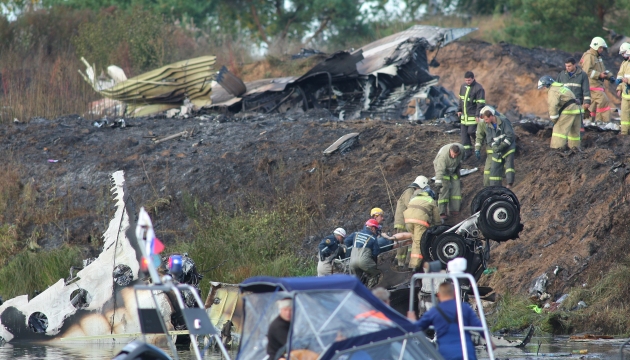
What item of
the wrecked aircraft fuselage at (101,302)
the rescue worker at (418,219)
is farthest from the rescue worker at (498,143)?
the wrecked aircraft fuselage at (101,302)

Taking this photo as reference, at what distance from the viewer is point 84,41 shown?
3394 centimetres

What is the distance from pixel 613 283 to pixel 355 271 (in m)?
4.22

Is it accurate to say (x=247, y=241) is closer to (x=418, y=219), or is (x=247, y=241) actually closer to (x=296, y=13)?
(x=418, y=219)

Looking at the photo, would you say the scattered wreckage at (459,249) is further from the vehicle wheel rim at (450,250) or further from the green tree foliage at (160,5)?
the green tree foliage at (160,5)

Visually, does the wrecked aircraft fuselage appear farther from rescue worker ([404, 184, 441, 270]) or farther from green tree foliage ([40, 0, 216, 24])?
green tree foliage ([40, 0, 216, 24])

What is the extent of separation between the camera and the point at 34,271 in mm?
20125

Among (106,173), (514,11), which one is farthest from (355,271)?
(514,11)

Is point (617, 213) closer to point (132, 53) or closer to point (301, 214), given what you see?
point (301, 214)

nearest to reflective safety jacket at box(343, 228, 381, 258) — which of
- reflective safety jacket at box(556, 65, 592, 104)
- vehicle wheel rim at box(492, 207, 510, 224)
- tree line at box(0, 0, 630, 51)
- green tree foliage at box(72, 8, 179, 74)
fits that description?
vehicle wheel rim at box(492, 207, 510, 224)

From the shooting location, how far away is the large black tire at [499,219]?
14.5 meters

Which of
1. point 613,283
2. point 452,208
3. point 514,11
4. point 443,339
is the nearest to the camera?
point 443,339

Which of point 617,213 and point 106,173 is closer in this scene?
point 617,213

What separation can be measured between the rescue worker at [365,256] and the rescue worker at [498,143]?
3.50 metres

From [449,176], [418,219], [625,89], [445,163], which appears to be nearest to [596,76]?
[625,89]
